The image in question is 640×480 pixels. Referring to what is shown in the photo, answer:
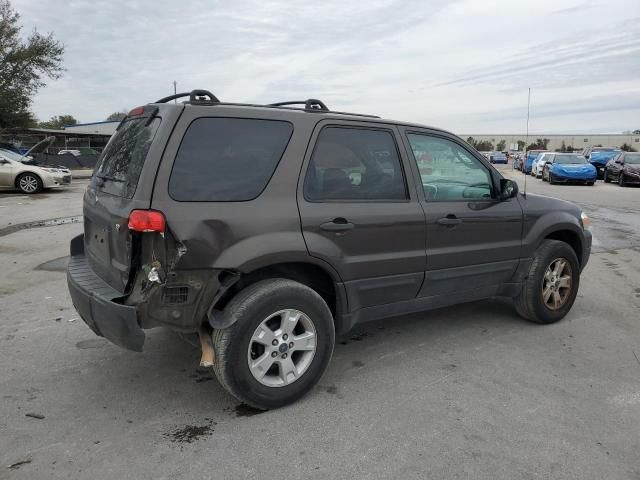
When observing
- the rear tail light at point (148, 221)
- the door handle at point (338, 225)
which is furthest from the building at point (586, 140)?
the rear tail light at point (148, 221)

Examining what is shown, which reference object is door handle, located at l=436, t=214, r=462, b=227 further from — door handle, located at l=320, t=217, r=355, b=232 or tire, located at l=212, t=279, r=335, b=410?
tire, located at l=212, t=279, r=335, b=410

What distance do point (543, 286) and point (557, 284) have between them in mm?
189

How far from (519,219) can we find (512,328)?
103 centimetres

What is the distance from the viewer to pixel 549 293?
4.83 m

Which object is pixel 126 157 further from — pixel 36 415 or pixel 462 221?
pixel 462 221

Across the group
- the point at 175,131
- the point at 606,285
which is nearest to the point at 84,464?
the point at 175,131

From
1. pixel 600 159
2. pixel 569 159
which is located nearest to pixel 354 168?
pixel 569 159

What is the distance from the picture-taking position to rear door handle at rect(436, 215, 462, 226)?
396cm

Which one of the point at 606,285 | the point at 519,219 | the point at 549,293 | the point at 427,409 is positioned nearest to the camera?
the point at 427,409

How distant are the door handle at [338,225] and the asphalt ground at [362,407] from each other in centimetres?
110

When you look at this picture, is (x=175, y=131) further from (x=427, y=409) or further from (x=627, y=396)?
(x=627, y=396)

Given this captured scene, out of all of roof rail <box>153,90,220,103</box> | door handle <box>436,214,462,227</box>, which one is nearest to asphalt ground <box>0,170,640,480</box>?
door handle <box>436,214,462,227</box>

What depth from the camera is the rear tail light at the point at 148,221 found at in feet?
9.46

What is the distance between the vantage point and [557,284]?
16.0ft
